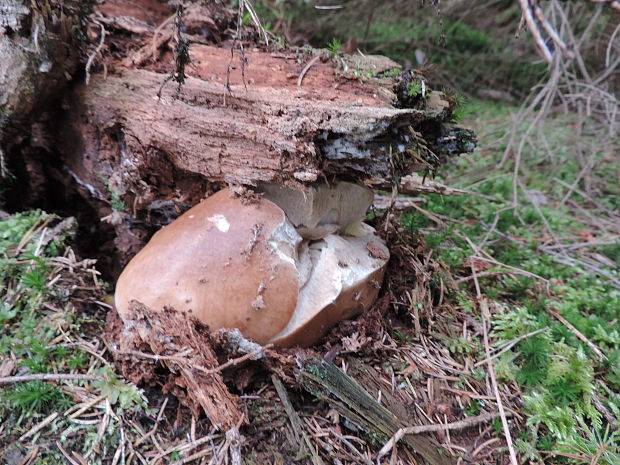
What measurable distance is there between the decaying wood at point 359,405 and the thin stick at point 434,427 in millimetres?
20

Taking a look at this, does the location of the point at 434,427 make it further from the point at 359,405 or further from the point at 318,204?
the point at 318,204

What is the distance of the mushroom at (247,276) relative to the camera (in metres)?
1.78

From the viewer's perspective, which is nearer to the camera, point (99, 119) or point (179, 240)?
point (179, 240)

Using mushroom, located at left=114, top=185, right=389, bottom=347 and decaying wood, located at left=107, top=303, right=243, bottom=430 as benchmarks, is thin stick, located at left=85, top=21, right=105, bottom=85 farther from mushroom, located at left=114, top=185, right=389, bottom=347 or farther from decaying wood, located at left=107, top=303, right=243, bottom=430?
decaying wood, located at left=107, top=303, right=243, bottom=430

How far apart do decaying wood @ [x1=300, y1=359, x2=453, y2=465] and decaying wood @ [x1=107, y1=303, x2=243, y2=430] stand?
0.33 m

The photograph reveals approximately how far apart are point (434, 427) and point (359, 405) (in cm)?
34

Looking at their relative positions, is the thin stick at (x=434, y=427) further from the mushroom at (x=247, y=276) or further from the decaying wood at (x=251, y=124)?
the decaying wood at (x=251, y=124)

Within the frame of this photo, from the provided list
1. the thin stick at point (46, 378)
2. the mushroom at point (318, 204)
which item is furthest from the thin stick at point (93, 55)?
the thin stick at point (46, 378)

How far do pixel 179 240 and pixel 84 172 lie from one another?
1062mm

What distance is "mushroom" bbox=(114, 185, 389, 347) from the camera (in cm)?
178

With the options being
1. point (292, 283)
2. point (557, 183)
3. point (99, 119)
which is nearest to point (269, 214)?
point (292, 283)

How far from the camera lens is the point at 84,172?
251 cm

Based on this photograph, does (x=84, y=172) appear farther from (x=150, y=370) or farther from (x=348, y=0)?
(x=348, y=0)

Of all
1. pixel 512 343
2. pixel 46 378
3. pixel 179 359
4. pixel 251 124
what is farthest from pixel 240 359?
pixel 512 343
